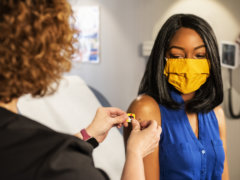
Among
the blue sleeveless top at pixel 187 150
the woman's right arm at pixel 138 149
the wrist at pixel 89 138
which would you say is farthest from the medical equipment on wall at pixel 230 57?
the wrist at pixel 89 138

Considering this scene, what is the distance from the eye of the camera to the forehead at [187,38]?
1.28 metres

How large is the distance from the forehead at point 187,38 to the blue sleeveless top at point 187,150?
34 cm

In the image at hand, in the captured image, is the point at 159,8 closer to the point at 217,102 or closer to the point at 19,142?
the point at 217,102

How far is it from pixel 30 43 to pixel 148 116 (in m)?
0.82

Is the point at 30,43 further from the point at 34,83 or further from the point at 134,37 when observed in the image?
the point at 134,37

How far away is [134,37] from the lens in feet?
10.3

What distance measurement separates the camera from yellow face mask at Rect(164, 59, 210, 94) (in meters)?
1.33

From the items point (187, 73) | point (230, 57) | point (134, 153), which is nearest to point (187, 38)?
point (187, 73)

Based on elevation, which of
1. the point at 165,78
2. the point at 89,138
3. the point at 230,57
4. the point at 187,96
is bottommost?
the point at 89,138

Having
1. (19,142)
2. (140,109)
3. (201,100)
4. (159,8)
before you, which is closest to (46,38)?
(19,142)

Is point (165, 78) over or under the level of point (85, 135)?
over

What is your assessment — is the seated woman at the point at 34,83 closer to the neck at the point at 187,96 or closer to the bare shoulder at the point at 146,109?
the bare shoulder at the point at 146,109

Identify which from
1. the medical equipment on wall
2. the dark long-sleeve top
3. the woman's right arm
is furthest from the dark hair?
the medical equipment on wall

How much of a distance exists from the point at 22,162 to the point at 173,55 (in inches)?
37.3
